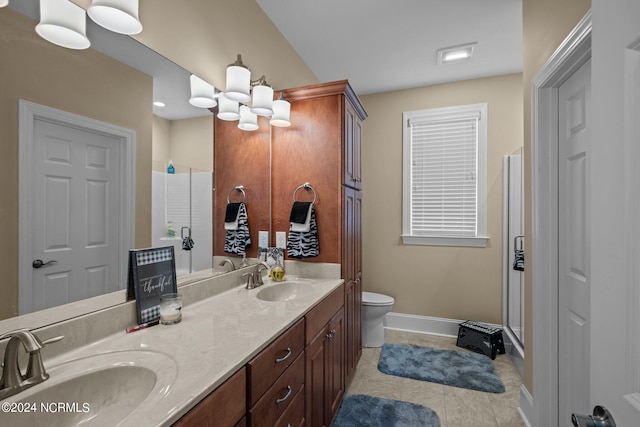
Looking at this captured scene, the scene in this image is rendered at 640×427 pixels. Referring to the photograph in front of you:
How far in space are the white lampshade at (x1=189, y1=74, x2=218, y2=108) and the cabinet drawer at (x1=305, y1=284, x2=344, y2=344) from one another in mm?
1250

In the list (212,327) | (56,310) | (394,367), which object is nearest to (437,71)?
(394,367)

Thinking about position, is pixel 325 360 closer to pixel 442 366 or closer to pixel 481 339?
pixel 442 366

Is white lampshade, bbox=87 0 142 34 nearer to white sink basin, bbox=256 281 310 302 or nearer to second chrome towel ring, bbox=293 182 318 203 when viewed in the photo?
second chrome towel ring, bbox=293 182 318 203

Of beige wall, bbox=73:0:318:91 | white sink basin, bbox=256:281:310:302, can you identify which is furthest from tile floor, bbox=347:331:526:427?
beige wall, bbox=73:0:318:91

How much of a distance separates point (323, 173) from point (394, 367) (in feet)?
5.82

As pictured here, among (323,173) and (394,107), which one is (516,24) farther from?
(323,173)

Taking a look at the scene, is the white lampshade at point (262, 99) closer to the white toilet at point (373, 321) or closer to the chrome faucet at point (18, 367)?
the chrome faucet at point (18, 367)

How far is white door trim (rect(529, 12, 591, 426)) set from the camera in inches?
63.9

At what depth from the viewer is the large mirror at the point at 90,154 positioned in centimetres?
85

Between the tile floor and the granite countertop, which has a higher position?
the granite countertop

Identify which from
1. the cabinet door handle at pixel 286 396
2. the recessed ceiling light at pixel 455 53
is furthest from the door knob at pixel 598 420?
the recessed ceiling light at pixel 455 53

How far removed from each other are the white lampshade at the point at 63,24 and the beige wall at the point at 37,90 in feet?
0.08

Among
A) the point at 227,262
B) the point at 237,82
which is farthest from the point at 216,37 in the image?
the point at 227,262

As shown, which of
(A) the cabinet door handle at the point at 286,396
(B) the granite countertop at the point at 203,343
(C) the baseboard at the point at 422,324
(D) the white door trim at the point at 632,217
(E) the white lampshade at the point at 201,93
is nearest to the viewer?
(D) the white door trim at the point at 632,217
